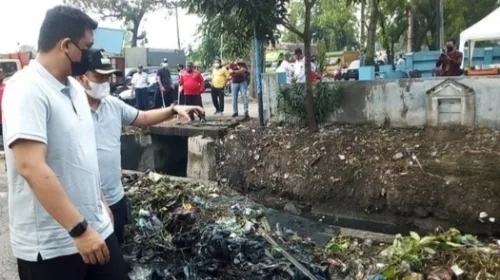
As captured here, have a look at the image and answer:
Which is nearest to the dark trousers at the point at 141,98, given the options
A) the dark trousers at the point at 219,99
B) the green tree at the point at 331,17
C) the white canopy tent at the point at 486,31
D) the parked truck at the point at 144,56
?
the dark trousers at the point at 219,99

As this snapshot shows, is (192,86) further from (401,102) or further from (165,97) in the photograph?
(401,102)

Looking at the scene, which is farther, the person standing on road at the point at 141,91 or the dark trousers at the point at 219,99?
the person standing on road at the point at 141,91

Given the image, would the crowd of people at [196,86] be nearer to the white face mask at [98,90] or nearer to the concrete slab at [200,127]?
the concrete slab at [200,127]

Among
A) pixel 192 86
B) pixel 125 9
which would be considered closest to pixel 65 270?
pixel 192 86

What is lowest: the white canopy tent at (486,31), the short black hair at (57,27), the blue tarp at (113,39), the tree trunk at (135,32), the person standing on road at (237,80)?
the person standing on road at (237,80)

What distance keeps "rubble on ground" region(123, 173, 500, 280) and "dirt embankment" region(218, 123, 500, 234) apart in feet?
9.10

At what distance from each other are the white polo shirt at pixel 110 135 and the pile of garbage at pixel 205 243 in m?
0.84

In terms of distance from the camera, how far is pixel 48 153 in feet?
6.88

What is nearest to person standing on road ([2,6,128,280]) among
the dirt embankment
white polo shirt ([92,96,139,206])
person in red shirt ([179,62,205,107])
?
white polo shirt ([92,96,139,206])

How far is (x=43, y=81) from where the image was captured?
6.97 feet

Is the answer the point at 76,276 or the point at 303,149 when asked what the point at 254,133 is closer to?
the point at 303,149

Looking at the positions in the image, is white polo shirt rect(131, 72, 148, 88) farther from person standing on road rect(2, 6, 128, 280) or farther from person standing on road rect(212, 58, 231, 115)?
person standing on road rect(2, 6, 128, 280)

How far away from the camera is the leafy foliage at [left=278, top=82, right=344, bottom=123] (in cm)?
955

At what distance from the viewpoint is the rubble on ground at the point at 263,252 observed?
3744mm
